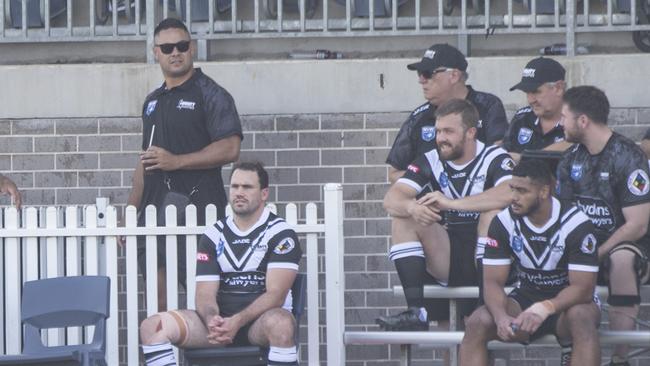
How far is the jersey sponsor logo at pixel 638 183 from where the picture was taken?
8227 mm

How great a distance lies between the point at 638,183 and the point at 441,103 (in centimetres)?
124

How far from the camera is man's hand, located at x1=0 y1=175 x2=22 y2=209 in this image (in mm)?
9383

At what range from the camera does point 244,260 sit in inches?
322

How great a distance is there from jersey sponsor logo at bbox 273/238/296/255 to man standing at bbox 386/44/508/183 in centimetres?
105

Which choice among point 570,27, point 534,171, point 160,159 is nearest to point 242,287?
point 160,159

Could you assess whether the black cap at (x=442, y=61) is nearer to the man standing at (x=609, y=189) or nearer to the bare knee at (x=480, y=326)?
the man standing at (x=609, y=189)

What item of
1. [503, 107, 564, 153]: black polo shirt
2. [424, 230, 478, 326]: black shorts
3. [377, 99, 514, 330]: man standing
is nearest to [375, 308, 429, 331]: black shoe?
[377, 99, 514, 330]: man standing

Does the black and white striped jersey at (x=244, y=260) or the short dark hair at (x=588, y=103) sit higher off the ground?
the short dark hair at (x=588, y=103)

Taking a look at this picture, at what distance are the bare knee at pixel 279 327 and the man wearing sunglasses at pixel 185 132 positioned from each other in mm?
1303

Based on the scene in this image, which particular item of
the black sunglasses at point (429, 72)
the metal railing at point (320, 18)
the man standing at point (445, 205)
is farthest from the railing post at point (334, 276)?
the metal railing at point (320, 18)

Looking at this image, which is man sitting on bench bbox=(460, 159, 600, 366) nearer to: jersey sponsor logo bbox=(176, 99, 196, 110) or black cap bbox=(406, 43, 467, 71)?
black cap bbox=(406, 43, 467, 71)

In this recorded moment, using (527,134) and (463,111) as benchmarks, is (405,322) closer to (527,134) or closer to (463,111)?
(463,111)

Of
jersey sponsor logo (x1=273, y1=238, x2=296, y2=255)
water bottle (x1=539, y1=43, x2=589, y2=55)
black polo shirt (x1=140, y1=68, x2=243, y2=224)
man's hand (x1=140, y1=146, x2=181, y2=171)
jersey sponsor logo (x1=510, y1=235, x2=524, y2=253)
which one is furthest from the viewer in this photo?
water bottle (x1=539, y1=43, x2=589, y2=55)

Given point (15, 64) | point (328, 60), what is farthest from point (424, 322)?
→ point (15, 64)
